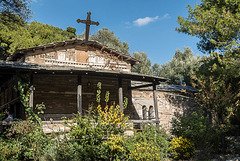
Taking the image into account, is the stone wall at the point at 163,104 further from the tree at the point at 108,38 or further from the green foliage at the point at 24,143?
the tree at the point at 108,38

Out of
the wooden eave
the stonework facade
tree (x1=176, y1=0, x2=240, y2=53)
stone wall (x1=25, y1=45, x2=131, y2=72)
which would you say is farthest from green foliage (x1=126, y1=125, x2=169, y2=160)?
stone wall (x1=25, y1=45, x2=131, y2=72)

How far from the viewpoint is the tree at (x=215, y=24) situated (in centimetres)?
1045

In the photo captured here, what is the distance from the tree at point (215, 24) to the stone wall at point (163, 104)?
14.7 feet

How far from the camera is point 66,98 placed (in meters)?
14.2

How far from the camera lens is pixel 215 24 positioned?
12203 millimetres

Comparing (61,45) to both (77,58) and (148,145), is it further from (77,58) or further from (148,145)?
(148,145)

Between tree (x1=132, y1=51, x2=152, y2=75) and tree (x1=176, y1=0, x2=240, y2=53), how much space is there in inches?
792

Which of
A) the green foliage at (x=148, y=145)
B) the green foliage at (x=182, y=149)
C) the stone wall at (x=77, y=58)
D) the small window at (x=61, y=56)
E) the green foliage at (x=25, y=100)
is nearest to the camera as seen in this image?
the green foliage at (x=148, y=145)

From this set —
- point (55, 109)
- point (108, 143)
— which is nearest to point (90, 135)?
point (108, 143)

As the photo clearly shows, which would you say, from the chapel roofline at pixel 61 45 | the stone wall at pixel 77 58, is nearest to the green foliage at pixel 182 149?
the stone wall at pixel 77 58

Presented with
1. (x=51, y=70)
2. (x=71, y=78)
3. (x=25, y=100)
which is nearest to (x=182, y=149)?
(x=51, y=70)

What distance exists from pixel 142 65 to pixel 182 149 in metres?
31.6

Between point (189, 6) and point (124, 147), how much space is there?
1073cm

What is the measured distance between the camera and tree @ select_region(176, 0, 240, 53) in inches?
411
